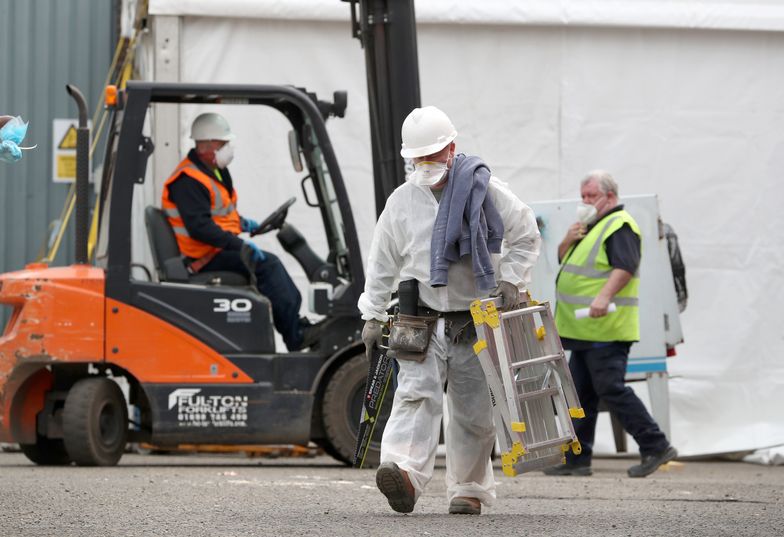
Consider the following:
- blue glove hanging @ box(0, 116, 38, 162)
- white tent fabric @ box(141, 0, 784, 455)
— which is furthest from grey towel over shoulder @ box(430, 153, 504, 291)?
white tent fabric @ box(141, 0, 784, 455)

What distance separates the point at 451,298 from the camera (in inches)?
269

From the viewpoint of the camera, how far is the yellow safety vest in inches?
389

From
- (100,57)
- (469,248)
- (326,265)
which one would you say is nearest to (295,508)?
(469,248)

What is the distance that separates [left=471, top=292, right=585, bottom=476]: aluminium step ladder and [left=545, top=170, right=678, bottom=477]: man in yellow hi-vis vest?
278cm

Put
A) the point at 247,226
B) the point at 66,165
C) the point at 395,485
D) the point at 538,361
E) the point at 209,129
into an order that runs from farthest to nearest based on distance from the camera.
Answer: the point at 66,165
the point at 247,226
the point at 209,129
the point at 538,361
the point at 395,485

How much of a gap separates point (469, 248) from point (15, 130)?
6.39 ft

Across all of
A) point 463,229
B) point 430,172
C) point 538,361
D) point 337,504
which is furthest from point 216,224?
point 538,361

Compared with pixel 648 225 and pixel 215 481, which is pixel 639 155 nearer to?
pixel 648 225

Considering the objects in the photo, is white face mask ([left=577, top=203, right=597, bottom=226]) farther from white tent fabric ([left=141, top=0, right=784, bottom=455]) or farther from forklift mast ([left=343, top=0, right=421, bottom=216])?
white tent fabric ([left=141, top=0, right=784, bottom=455])

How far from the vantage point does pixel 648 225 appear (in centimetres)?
1087

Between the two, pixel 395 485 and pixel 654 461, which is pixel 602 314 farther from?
pixel 395 485

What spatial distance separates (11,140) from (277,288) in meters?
4.19

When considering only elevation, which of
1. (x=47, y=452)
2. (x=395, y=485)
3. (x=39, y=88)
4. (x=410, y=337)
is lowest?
(x=395, y=485)

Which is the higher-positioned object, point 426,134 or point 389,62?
point 389,62
